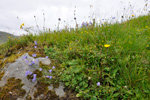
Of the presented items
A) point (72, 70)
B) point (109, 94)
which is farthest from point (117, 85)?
point (72, 70)

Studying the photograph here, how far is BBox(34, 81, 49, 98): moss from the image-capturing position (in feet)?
6.71

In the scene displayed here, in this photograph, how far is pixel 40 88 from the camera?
2.12 meters

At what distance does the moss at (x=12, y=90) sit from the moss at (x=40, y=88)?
→ 227 mm

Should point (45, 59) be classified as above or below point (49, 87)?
above

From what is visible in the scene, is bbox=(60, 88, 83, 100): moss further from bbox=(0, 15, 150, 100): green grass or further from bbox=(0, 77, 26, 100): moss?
bbox=(0, 77, 26, 100): moss

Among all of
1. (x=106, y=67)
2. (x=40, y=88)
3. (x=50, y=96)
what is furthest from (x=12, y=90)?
(x=106, y=67)

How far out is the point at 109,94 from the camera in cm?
192

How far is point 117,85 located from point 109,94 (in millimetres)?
196

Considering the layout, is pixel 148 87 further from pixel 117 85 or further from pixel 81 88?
pixel 81 88

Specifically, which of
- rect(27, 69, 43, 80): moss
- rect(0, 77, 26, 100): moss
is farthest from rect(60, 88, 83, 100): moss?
rect(0, 77, 26, 100): moss

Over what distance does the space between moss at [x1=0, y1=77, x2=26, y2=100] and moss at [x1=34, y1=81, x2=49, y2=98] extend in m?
0.23

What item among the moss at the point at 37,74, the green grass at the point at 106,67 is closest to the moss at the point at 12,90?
the moss at the point at 37,74

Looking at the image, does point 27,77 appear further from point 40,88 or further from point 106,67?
point 106,67

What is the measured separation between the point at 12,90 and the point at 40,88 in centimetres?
49
